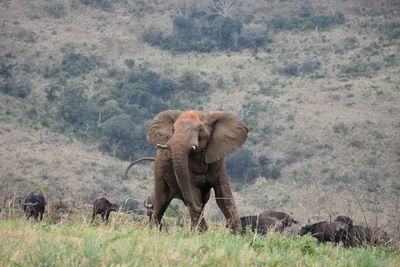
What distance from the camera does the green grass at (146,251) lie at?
5.55 m

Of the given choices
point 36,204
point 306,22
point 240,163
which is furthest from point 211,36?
point 36,204

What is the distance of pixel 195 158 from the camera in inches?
428

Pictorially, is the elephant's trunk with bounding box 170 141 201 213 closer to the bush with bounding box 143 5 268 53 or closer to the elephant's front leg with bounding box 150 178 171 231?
the elephant's front leg with bounding box 150 178 171 231

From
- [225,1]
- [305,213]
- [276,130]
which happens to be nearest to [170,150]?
[305,213]

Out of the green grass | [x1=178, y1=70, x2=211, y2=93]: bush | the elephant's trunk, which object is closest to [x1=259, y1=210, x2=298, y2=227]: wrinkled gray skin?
the elephant's trunk

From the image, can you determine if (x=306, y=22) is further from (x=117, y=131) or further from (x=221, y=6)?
(x=117, y=131)

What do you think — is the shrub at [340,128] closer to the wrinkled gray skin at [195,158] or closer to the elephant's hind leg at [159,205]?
the wrinkled gray skin at [195,158]

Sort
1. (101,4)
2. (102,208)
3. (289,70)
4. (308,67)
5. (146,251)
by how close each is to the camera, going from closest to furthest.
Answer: (146,251) < (102,208) < (308,67) < (289,70) < (101,4)

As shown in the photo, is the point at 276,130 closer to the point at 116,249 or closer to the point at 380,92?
the point at 380,92

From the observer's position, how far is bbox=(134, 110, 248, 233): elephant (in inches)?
397

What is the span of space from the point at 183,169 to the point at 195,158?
0.92 metres

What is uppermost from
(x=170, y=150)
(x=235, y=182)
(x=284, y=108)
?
(x=170, y=150)

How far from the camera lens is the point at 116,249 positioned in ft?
19.6

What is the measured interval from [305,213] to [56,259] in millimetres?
28121
